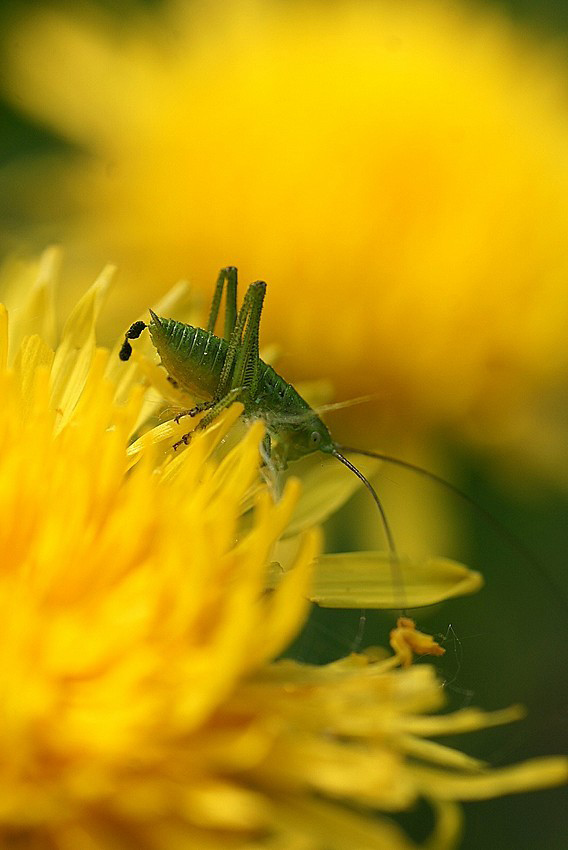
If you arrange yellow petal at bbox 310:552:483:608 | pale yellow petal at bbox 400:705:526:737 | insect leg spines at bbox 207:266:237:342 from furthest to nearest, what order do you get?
insect leg spines at bbox 207:266:237:342 < yellow petal at bbox 310:552:483:608 < pale yellow petal at bbox 400:705:526:737

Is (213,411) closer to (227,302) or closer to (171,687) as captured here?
(227,302)

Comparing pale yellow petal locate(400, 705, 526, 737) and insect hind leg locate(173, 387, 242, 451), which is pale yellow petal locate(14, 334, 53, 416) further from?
pale yellow petal locate(400, 705, 526, 737)

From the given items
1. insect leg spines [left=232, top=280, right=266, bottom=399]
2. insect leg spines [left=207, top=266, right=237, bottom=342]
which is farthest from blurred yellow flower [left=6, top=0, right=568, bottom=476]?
insect leg spines [left=232, top=280, right=266, bottom=399]

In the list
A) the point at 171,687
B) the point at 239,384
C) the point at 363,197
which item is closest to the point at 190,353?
the point at 239,384

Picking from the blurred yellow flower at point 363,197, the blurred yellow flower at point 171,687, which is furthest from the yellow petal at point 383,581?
the blurred yellow flower at point 363,197

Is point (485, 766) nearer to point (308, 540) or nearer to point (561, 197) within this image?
point (308, 540)

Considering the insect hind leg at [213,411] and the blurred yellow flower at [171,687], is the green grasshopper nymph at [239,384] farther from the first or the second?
the blurred yellow flower at [171,687]

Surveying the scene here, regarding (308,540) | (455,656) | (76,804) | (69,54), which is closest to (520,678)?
(455,656)
